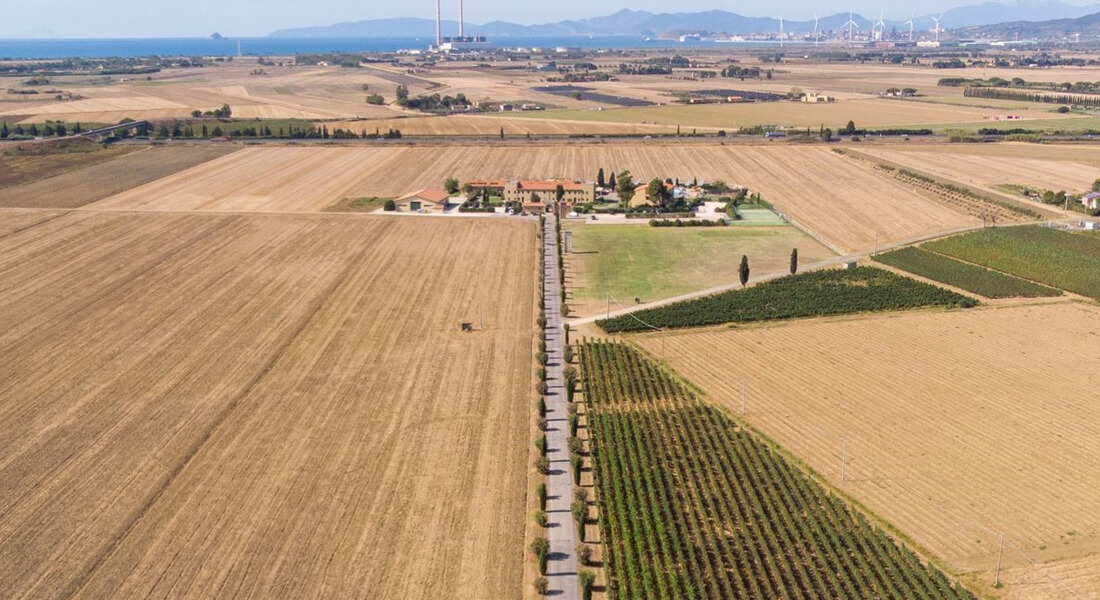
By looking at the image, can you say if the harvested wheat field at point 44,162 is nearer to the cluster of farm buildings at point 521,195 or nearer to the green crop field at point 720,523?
the cluster of farm buildings at point 521,195

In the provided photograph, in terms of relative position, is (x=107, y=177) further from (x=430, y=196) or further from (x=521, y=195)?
(x=521, y=195)

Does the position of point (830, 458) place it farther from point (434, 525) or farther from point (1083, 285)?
point (1083, 285)

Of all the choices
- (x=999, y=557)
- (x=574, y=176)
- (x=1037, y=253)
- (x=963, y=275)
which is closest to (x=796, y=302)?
(x=963, y=275)

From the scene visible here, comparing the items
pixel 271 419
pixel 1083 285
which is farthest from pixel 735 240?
pixel 271 419

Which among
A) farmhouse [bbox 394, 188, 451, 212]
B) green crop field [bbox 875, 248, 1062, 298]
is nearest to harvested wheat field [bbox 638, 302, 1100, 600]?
green crop field [bbox 875, 248, 1062, 298]

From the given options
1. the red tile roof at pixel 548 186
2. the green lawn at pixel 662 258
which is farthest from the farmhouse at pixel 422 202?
the green lawn at pixel 662 258

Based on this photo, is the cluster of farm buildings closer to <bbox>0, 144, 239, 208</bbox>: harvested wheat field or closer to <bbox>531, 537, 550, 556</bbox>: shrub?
<bbox>0, 144, 239, 208</bbox>: harvested wheat field
